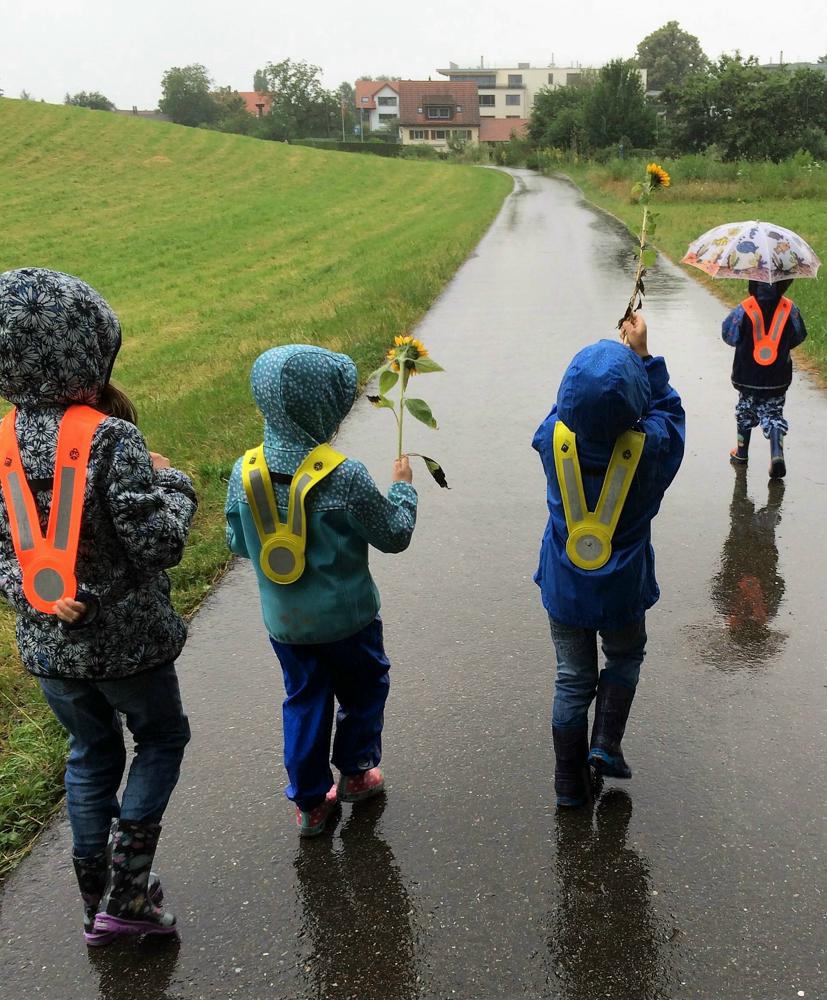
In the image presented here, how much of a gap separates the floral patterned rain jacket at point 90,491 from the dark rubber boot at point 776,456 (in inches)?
180

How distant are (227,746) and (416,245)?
17.2 m

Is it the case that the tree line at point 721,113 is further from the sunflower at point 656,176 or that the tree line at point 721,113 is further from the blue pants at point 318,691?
the blue pants at point 318,691

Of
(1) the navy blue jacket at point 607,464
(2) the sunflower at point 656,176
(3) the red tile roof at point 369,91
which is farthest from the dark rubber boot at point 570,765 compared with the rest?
(3) the red tile roof at point 369,91

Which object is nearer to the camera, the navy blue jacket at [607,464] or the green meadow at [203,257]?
the navy blue jacket at [607,464]

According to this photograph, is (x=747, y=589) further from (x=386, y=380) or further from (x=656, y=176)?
(x=386, y=380)

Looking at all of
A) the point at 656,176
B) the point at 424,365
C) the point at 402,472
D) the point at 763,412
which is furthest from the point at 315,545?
the point at 763,412

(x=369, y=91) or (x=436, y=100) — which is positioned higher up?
(x=369, y=91)

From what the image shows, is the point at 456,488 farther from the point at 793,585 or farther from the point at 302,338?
the point at 302,338

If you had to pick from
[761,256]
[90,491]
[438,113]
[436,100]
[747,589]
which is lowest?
[747,589]

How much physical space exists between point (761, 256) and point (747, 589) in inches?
87.3

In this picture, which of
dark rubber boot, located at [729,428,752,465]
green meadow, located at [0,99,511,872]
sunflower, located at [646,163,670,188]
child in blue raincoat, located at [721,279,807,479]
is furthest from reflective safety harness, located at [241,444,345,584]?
dark rubber boot, located at [729,428,752,465]

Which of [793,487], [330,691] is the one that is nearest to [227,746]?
[330,691]

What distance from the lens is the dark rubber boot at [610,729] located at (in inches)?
119

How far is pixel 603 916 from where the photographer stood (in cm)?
255
